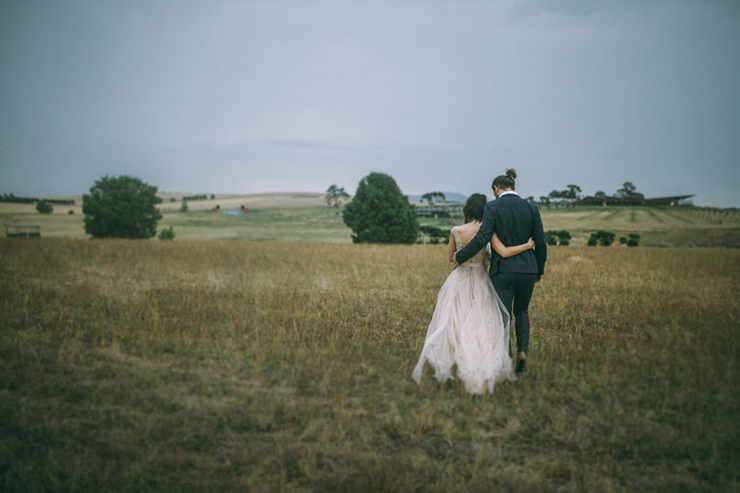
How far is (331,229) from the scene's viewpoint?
7762 cm

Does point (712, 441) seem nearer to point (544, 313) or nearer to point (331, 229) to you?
point (544, 313)

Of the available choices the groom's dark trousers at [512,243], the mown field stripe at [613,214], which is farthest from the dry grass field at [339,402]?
the mown field stripe at [613,214]

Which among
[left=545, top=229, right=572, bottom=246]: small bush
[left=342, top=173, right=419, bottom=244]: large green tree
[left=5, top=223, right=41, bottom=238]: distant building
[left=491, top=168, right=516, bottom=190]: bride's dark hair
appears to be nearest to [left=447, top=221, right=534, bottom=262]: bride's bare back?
[left=491, top=168, right=516, bottom=190]: bride's dark hair

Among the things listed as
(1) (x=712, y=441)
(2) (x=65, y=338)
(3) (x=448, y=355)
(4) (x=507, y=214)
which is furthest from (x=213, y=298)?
(1) (x=712, y=441)

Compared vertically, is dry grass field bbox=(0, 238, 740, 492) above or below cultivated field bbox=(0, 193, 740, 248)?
below

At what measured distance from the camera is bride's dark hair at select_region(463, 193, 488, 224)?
5730mm

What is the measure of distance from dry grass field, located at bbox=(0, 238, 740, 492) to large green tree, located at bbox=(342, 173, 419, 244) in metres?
38.7

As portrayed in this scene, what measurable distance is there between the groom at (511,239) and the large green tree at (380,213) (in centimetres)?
4300

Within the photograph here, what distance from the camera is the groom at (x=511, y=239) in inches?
218

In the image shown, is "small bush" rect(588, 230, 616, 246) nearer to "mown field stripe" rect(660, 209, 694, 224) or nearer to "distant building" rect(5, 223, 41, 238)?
"mown field stripe" rect(660, 209, 694, 224)

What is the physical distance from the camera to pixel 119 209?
6328 centimetres

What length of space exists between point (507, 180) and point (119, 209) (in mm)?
69279

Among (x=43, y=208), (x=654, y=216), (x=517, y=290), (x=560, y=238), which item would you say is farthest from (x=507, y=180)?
(x=43, y=208)

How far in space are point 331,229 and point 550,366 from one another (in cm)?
7228
